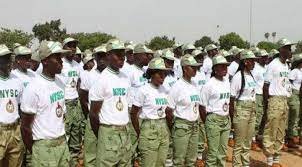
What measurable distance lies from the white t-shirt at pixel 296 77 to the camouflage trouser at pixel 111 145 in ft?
20.5

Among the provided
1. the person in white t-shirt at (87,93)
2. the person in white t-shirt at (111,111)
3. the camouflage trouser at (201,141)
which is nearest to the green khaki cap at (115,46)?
the person in white t-shirt at (111,111)

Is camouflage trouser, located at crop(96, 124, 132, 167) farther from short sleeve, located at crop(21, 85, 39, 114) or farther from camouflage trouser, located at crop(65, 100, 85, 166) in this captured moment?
camouflage trouser, located at crop(65, 100, 85, 166)

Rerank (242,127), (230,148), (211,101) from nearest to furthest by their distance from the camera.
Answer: (211,101), (242,127), (230,148)

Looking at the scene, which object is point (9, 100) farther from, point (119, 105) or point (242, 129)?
point (242, 129)

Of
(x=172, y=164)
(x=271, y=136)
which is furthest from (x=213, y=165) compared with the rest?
(x=271, y=136)

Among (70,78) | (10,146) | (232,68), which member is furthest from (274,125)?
(10,146)

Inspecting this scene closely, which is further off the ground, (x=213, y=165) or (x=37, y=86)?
(x=37, y=86)

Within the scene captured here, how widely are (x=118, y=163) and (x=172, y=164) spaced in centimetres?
177

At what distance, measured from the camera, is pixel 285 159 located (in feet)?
32.1

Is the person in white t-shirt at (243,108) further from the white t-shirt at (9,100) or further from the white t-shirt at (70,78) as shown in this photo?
the white t-shirt at (9,100)

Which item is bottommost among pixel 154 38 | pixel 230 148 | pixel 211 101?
pixel 230 148

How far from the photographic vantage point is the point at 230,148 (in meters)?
10.4

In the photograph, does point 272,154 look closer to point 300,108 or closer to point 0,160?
point 300,108

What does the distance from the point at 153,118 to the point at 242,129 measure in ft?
7.27
